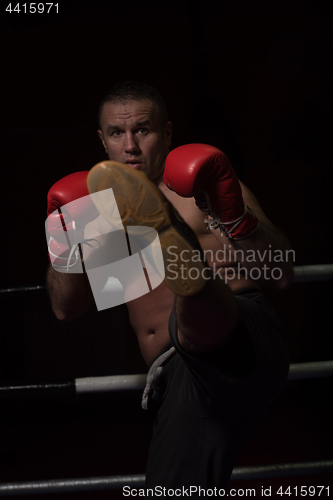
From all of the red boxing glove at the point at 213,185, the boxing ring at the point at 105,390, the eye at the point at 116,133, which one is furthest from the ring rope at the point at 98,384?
the eye at the point at 116,133

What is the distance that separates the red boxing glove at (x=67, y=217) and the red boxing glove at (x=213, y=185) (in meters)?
0.26

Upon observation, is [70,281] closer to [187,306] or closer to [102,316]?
[187,306]

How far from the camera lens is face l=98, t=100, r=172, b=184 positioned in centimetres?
134

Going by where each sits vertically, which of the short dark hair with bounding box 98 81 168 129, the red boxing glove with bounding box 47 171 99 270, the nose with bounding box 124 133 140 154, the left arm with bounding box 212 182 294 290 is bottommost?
the left arm with bounding box 212 182 294 290

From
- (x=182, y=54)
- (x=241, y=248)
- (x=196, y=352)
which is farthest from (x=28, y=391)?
(x=182, y=54)

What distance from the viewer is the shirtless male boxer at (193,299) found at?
2.39ft

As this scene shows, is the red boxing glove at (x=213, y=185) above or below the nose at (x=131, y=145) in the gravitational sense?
below

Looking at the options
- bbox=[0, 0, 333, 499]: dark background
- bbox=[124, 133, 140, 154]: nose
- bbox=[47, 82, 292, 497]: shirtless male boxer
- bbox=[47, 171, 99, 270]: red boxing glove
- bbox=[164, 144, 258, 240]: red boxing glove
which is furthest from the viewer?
bbox=[0, 0, 333, 499]: dark background

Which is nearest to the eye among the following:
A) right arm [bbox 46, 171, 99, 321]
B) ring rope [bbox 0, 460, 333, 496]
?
right arm [bbox 46, 171, 99, 321]

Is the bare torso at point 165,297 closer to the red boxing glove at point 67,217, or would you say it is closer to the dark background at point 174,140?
the red boxing glove at point 67,217

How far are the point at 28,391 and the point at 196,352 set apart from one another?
593mm

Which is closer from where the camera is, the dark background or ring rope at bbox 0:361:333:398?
ring rope at bbox 0:361:333:398

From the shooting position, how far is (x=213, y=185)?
105 cm

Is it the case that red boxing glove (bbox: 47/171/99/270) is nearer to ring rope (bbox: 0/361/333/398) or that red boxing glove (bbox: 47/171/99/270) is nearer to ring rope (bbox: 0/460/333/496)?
ring rope (bbox: 0/361/333/398)
